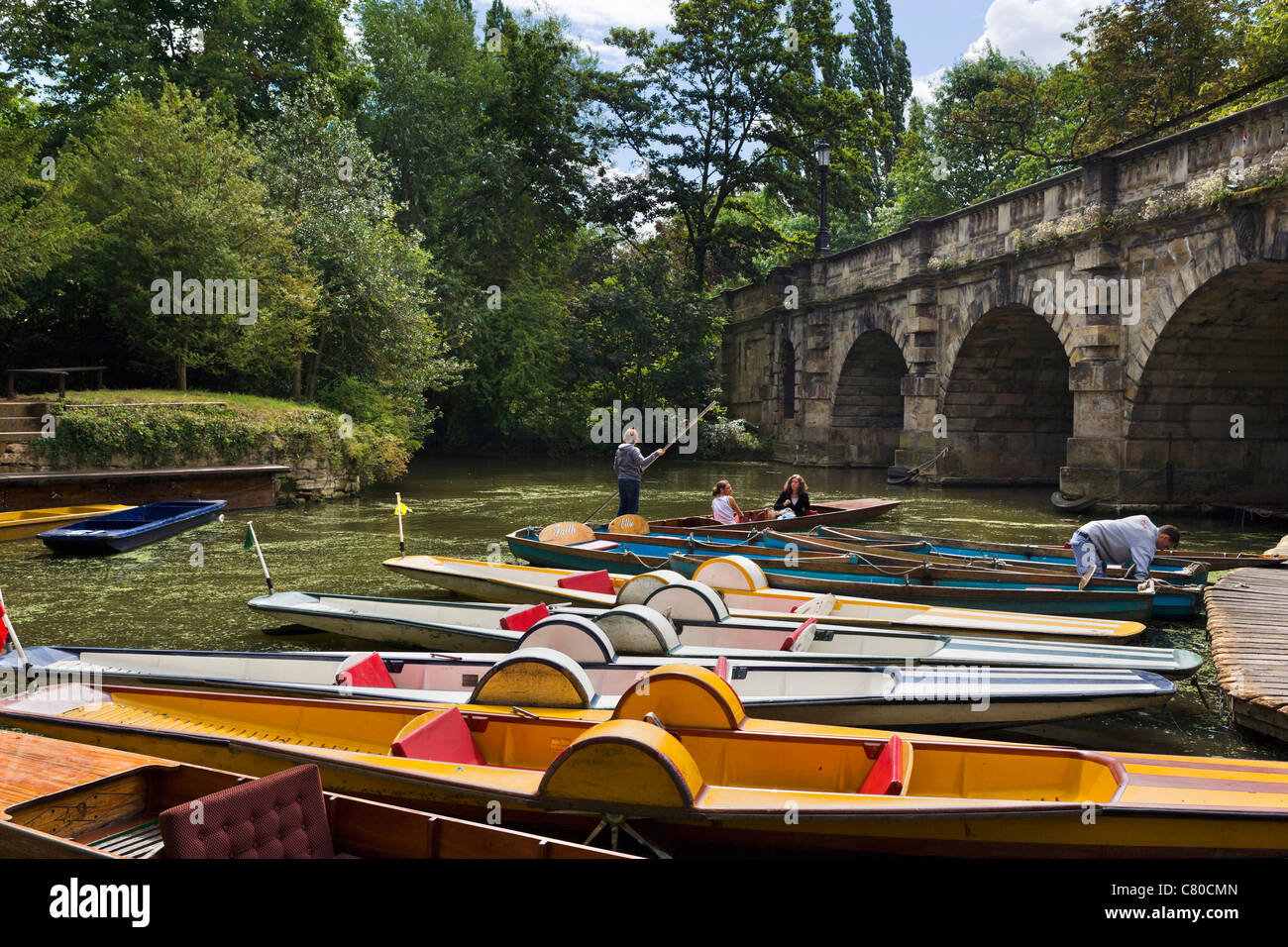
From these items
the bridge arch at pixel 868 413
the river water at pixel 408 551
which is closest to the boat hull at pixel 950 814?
the river water at pixel 408 551

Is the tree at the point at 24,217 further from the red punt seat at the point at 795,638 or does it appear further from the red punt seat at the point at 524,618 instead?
the red punt seat at the point at 795,638

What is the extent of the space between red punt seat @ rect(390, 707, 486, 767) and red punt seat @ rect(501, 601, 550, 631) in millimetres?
2532

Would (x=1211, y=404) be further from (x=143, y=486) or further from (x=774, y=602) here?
(x=143, y=486)

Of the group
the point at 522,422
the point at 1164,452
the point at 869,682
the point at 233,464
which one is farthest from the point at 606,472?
the point at 869,682

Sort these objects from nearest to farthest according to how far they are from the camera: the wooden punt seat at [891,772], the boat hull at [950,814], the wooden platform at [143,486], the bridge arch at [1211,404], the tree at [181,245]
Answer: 1. the boat hull at [950,814]
2. the wooden punt seat at [891,772]
3. the wooden platform at [143,486]
4. the bridge arch at [1211,404]
5. the tree at [181,245]

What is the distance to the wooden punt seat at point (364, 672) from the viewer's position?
17.6 ft

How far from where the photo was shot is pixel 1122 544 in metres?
8.55

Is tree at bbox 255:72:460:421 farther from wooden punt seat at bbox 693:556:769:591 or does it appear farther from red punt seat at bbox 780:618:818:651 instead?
red punt seat at bbox 780:618:818:651

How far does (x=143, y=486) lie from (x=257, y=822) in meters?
13.7

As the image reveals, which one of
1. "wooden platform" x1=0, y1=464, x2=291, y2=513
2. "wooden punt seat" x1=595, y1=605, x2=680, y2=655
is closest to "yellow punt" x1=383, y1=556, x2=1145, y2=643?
"wooden punt seat" x1=595, y1=605, x2=680, y2=655

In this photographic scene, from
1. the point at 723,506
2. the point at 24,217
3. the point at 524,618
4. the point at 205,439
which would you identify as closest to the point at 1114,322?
the point at 723,506

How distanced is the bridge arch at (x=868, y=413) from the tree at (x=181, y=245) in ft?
47.3

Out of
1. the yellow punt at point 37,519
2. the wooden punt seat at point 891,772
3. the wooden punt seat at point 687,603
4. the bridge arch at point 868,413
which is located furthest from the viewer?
the bridge arch at point 868,413

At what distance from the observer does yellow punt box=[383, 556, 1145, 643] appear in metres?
7.00
